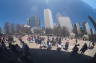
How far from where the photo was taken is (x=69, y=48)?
33.4 ft

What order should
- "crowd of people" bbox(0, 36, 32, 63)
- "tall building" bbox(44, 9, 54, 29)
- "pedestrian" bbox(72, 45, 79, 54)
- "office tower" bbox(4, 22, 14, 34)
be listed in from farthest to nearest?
"pedestrian" bbox(72, 45, 79, 54), "crowd of people" bbox(0, 36, 32, 63), "tall building" bbox(44, 9, 54, 29), "office tower" bbox(4, 22, 14, 34)

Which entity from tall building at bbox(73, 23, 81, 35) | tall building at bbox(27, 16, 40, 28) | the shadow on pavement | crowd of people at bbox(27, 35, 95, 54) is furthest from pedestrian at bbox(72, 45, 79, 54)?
tall building at bbox(27, 16, 40, 28)

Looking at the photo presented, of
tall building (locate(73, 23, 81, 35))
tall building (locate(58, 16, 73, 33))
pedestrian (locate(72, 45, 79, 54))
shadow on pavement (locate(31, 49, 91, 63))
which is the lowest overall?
shadow on pavement (locate(31, 49, 91, 63))

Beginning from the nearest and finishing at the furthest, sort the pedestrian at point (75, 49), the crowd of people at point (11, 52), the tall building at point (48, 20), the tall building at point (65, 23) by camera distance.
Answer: the tall building at point (48, 20)
the crowd of people at point (11, 52)
the tall building at point (65, 23)
the pedestrian at point (75, 49)

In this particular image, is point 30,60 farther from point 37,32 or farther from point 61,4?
point 61,4

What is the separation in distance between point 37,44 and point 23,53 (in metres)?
0.46

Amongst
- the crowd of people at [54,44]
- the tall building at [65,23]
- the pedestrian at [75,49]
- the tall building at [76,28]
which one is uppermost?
the tall building at [65,23]

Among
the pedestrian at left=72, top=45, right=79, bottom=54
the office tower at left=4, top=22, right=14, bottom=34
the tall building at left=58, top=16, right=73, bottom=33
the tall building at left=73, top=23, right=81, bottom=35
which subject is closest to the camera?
the office tower at left=4, top=22, right=14, bottom=34

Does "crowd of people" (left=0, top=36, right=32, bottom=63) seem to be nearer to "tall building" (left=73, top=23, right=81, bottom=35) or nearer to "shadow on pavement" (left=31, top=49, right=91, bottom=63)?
"shadow on pavement" (left=31, top=49, right=91, bottom=63)

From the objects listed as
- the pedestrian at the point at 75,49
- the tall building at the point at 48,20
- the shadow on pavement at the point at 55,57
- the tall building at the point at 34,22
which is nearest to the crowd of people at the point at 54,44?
the pedestrian at the point at 75,49

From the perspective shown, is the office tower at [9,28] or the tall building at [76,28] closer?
the office tower at [9,28]

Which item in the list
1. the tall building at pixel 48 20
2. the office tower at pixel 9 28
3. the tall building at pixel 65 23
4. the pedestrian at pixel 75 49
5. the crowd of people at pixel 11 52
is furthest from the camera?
the pedestrian at pixel 75 49

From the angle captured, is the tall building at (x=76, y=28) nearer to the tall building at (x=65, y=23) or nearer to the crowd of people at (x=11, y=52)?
the tall building at (x=65, y=23)

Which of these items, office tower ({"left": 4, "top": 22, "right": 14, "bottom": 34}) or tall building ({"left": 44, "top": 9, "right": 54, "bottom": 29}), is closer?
office tower ({"left": 4, "top": 22, "right": 14, "bottom": 34})
